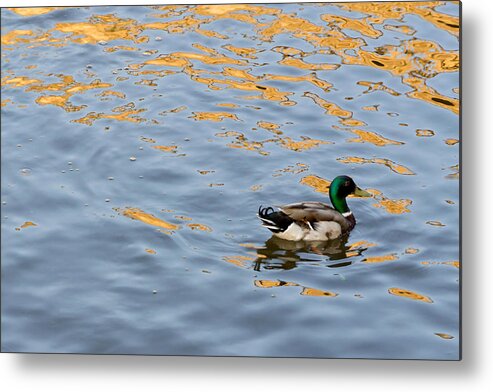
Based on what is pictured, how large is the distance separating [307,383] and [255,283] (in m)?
0.72

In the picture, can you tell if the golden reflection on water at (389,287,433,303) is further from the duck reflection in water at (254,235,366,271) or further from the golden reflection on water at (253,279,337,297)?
the duck reflection in water at (254,235,366,271)

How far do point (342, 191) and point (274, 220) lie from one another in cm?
55

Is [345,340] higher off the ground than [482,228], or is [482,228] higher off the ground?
[482,228]

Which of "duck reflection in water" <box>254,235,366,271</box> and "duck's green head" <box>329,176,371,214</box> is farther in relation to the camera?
"duck's green head" <box>329,176,371,214</box>

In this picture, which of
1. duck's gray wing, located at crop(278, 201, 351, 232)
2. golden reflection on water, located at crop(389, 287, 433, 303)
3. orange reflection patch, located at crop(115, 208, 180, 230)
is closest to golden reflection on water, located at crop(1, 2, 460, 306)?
orange reflection patch, located at crop(115, 208, 180, 230)

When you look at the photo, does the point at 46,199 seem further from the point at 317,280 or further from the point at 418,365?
the point at 418,365

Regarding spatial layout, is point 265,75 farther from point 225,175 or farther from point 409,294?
point 409,294

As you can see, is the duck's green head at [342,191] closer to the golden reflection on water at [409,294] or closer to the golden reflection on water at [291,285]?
the golden reflection on water at [291,285]

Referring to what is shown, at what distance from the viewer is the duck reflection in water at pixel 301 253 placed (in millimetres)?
8227

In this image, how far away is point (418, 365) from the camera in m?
7.42

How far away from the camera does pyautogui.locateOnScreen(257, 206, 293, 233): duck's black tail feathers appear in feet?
27.6

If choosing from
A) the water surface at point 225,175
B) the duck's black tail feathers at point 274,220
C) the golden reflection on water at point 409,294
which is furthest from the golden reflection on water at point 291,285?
the duck's black tail feathers at point 274,220

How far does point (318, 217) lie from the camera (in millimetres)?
8695

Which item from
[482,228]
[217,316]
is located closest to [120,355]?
[217,316]
